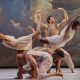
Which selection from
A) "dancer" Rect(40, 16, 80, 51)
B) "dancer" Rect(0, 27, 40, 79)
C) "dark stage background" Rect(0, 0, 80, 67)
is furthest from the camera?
Result: "dark stage background" Rect(0, 0, 80, 67)

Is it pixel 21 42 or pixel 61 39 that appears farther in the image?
pixel 21 42

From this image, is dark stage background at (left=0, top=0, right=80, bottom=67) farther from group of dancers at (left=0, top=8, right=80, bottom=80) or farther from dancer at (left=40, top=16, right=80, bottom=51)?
dancer at (left=40, top=16, right=80, bottom=51)

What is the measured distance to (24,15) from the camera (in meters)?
13.0

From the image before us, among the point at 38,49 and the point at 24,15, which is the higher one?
the point at 24,15

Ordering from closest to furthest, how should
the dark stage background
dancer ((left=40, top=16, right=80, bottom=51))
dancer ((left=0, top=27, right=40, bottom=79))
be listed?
dancer ((left=40, top=16, right=80, bottom=51))
dancer ((left=0, top=27, right=40, bottom=79))
the dark stage background

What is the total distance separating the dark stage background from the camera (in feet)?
42.6

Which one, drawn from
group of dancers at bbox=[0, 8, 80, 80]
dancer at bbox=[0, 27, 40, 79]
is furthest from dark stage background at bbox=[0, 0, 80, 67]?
dancer at bbox=[0, 27, 40, 79]

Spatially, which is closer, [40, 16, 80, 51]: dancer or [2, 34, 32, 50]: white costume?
[40, 16, 80, 51]: dancer

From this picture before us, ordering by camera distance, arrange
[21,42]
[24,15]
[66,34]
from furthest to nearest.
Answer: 1. [24,15]
2. [21,42]
3. [66,34]

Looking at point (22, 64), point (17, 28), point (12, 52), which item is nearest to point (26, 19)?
point (17, 28)

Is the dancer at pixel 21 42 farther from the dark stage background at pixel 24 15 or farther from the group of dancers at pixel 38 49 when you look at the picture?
the dark stage background at pixel 24 15

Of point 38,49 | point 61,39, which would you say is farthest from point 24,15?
point 61,39

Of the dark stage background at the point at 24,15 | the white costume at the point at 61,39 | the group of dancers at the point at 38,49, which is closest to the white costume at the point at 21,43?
the group of dancers at the point at 38,49

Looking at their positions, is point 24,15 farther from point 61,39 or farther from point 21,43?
point 61,39
